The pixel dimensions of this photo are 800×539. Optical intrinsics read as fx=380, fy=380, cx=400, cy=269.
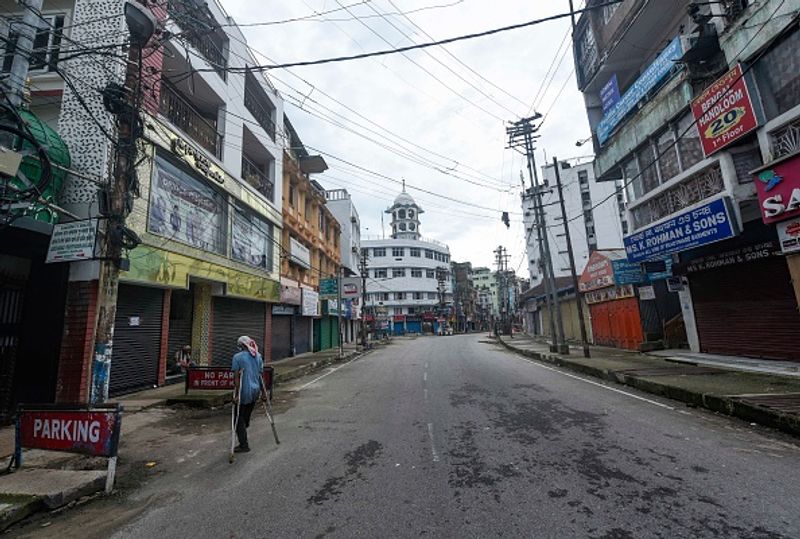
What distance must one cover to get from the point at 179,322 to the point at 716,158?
18.8m

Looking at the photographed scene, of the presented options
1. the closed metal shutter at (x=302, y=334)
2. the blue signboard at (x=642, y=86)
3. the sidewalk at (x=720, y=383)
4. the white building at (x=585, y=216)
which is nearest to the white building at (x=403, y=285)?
the white building at (x=585, y=216)

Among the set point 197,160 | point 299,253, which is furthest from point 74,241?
point 299,253

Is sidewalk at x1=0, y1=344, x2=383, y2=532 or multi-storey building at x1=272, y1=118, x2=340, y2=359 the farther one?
multi-storey building at x1=272, y1=118, x2=340, y2=359

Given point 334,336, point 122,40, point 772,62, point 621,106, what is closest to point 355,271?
point 334,336

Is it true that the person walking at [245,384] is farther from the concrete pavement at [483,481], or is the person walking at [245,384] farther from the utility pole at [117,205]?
the utility pole at [117,205]

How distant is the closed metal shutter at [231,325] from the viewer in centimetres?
1552

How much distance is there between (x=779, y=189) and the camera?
9.49m

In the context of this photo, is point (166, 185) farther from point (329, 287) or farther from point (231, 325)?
point (329, 287)

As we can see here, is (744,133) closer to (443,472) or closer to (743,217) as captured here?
(743,217)

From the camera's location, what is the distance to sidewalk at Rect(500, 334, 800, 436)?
6.50 m

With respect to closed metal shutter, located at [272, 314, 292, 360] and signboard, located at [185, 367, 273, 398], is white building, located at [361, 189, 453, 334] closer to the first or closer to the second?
closed metal shutter, located at [272, 314, 292, 360]

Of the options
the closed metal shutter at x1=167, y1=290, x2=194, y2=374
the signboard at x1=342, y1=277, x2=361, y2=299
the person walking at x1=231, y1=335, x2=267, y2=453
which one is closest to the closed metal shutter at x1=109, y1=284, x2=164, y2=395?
the closed metal shutter at x1=167, y1=290, x2=194, y2=374

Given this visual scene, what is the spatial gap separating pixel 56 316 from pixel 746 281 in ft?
64.8

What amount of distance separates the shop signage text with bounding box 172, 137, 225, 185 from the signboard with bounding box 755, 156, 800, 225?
17.0 metres
